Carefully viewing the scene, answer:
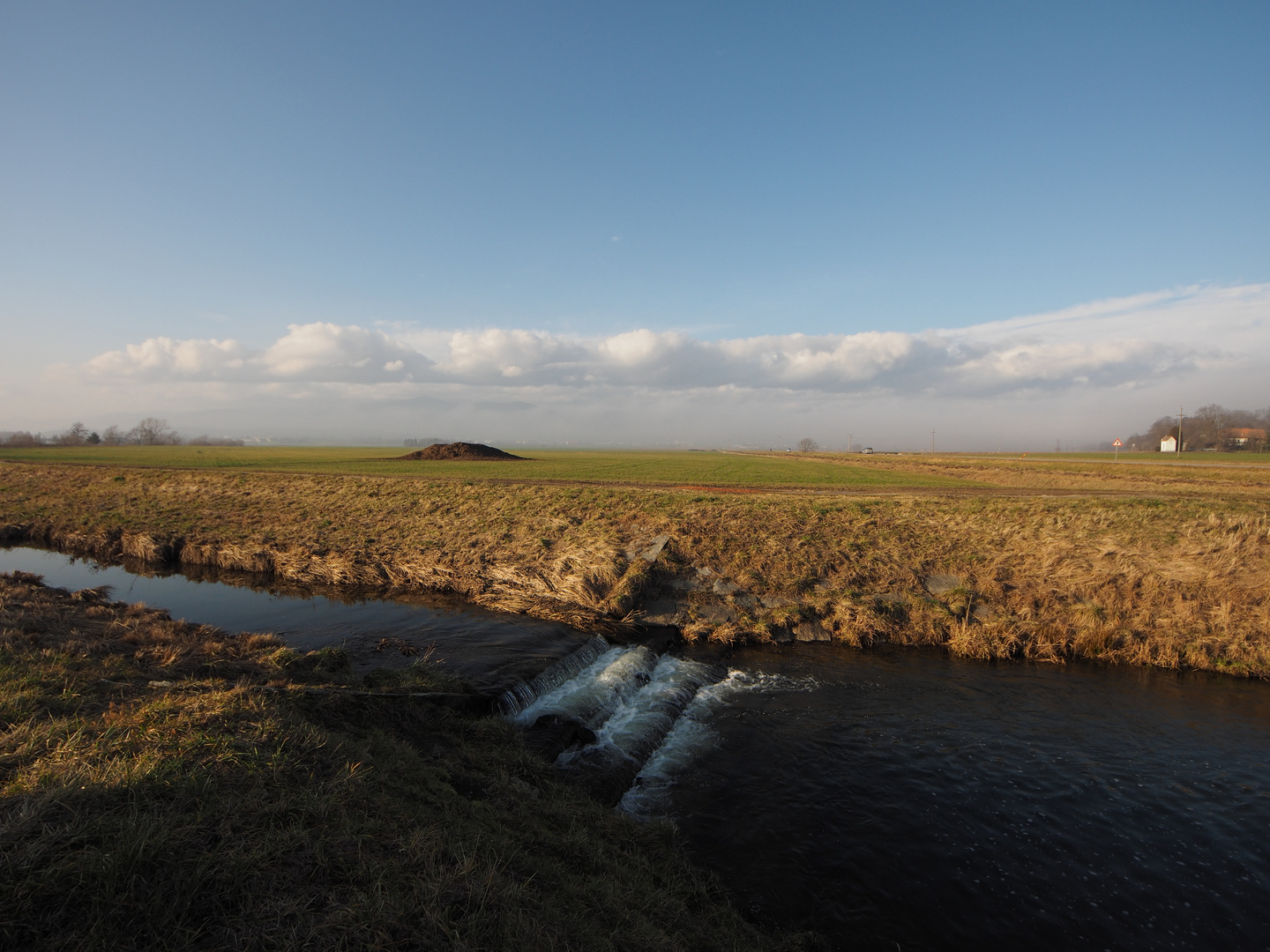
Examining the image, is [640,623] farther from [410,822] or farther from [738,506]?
[410,822]

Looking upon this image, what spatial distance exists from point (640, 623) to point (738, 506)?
388 inches

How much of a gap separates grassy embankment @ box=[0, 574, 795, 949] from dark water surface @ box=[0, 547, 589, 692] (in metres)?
4.95

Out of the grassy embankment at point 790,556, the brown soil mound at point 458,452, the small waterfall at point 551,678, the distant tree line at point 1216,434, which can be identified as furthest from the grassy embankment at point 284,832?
the distant tree line at point 1216,434

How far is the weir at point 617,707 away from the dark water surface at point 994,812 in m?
1.00

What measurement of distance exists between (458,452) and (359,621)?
236ft

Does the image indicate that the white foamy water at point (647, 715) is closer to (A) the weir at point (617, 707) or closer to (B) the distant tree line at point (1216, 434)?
(A) the weir at point (617, 707)

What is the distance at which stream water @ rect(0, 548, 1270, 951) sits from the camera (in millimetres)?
7984

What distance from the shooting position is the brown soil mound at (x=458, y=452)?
281ft

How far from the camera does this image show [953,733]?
1262cm

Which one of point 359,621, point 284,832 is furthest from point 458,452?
point 284,832

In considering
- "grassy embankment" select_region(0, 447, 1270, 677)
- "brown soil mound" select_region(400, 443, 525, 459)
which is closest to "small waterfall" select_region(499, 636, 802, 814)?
"grassy embankment" select_region(0, 447, 1270, 677)

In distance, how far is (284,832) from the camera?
4977 mm

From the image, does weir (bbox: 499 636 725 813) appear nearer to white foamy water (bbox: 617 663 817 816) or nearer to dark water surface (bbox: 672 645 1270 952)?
white foamy water (bbox: 617 663 817 816)

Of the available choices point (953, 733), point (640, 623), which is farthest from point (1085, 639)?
point (640, 623)
